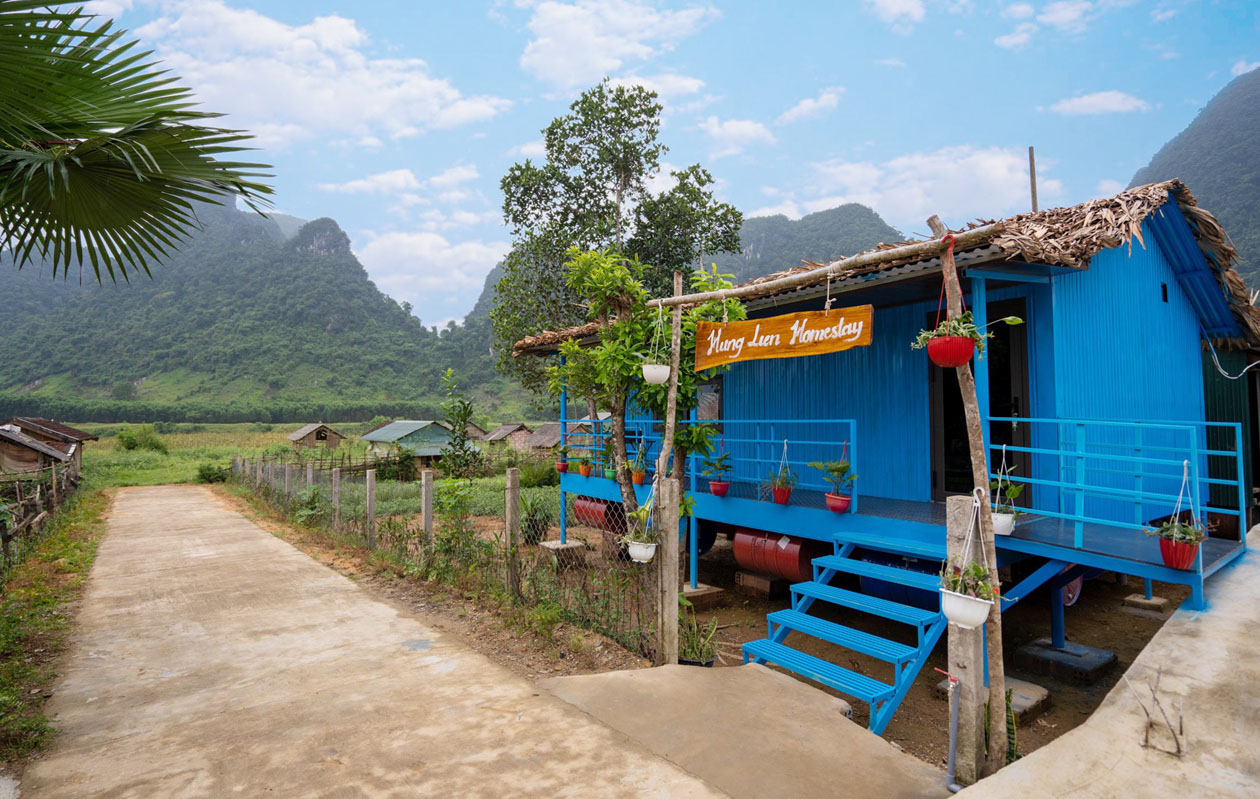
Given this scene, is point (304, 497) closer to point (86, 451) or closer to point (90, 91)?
point (90, 91)

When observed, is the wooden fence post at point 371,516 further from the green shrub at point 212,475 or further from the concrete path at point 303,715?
the green shrub at point 212,475

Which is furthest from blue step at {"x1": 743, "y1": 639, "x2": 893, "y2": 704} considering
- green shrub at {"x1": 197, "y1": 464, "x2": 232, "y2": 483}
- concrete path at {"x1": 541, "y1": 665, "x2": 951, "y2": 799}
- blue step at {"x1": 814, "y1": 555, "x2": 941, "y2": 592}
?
green shrub at {"x1": 197, "y1": 464, "x2": 232, "y2": 483}

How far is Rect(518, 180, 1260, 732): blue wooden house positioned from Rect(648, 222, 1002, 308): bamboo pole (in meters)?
0.09

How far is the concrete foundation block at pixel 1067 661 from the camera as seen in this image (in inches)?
229

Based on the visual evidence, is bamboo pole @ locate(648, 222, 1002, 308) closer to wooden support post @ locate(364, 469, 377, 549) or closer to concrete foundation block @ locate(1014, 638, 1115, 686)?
concrete foundation block @ locate(1014, 638, 1115, 686)

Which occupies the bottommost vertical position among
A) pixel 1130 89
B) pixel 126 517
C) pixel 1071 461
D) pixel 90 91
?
pixel 126 517

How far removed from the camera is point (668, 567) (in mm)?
4816

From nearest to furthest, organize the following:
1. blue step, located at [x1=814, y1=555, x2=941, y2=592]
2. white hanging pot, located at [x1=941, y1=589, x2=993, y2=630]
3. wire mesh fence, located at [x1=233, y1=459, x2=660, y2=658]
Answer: white hanging pot, located at [x1=941, y1=589, x2=993, y2=630] → blue step, located at [x1=814, y1=555, x2=941, y2=592] → wire mesh fence, located at [x1=233, y1=459, x2=660, y2=658]

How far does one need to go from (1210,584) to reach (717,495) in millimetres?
4422

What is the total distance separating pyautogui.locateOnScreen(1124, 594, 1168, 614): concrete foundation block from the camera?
771 centimetres

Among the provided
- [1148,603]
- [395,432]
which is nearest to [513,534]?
[1148,603]

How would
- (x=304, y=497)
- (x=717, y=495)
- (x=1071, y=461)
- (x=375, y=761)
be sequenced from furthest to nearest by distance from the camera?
(x=304, y=497) → (x=717, y=495) → (x=1071, y=461) → (x=375, y=761)

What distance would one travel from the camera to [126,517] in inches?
619

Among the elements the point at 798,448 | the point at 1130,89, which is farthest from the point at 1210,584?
the point at 1130,89
